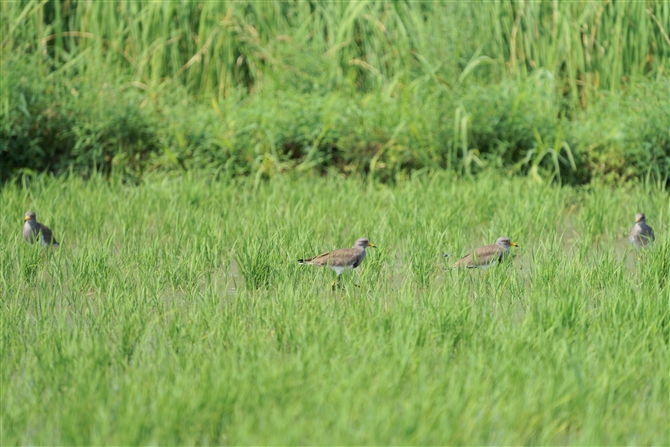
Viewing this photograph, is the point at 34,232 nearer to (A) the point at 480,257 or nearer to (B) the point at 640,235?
(A) the point at 480,257

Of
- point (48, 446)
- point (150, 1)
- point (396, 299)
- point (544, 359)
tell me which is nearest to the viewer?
point (48, 446)

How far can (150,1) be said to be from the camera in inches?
359

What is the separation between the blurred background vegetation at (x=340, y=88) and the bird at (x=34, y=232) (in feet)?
7.11

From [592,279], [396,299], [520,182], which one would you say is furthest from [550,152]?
[396,299]

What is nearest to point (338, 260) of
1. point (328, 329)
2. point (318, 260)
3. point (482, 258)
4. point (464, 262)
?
point (318, 260)

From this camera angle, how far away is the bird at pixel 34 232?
5971mm

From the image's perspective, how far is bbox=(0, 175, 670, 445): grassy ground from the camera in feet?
10.9

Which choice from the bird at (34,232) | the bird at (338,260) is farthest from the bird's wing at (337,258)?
the bird at (34,232)

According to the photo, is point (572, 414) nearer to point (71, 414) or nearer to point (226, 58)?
point (71, 414)

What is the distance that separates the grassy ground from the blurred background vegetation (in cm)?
109

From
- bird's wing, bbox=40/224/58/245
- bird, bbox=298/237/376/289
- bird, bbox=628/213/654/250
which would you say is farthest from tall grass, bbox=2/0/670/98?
bird, bbox=298/237/376/289

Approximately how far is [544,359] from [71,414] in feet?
6.26

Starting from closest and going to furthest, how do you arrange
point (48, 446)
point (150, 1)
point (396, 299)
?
point (48, 446) → point (396, 299) → point (150, 1)

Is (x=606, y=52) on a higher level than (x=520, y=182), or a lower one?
higher
